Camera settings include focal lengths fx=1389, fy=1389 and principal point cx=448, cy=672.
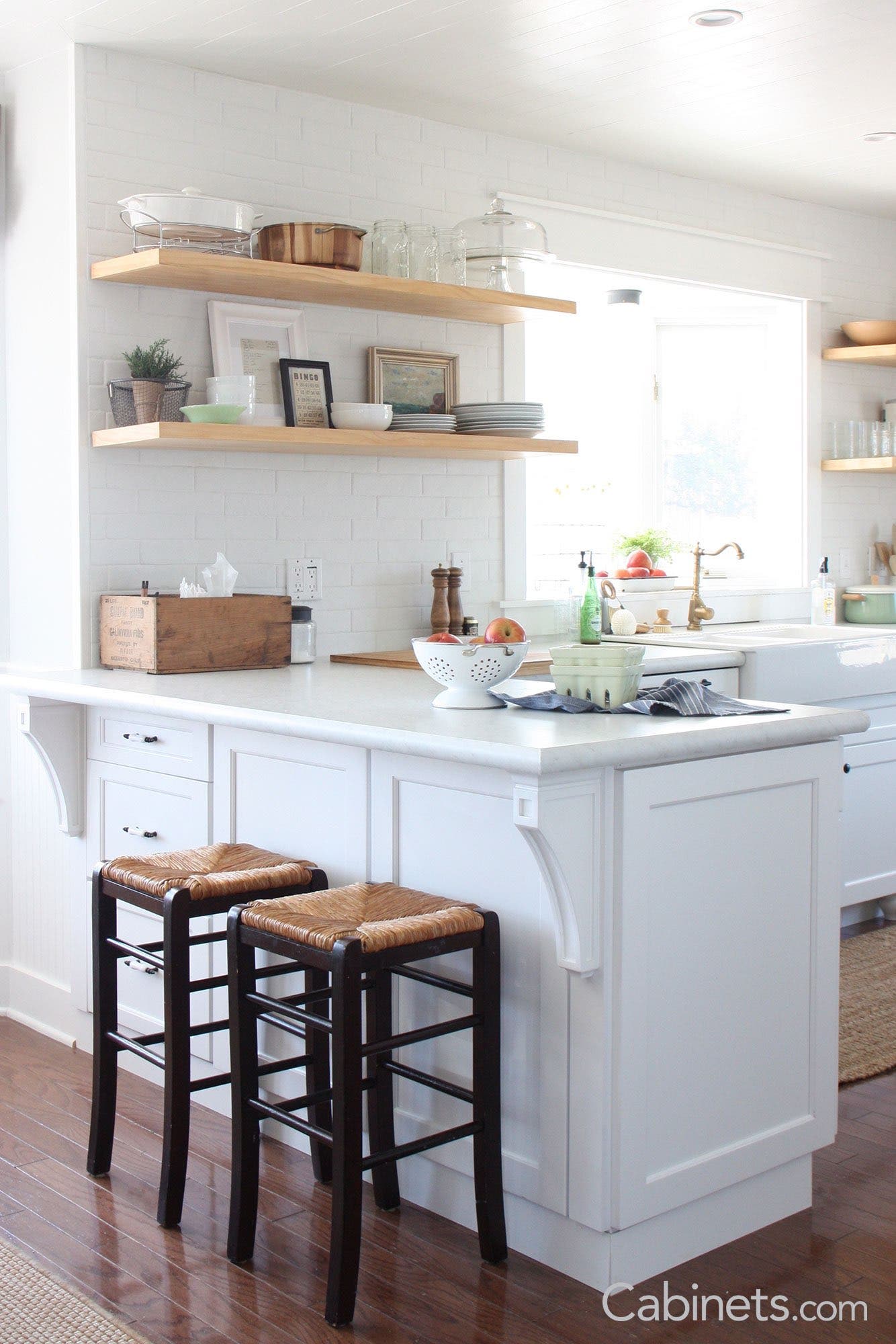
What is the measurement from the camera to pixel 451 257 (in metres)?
3.87

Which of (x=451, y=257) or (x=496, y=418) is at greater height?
(x=451, y=257)

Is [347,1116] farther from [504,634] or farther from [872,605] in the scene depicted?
[872,605]

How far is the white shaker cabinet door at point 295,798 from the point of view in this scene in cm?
270

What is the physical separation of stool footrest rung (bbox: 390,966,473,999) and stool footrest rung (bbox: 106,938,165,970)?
0.45 metres

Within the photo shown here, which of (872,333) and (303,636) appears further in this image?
(872,333)

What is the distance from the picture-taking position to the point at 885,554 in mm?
5625

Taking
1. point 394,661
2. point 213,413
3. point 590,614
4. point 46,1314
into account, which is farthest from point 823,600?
point 46,1314

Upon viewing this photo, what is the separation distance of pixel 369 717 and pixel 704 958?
72cm

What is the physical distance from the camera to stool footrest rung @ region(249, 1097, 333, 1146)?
222cm

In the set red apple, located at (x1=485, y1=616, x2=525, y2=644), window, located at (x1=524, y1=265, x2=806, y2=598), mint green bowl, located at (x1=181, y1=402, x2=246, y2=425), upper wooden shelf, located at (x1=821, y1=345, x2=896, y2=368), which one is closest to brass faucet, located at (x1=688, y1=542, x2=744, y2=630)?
window, located at (x1=524, y1=265, x2=806, y2=598)

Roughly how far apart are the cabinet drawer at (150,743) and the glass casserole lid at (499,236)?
1.71 m

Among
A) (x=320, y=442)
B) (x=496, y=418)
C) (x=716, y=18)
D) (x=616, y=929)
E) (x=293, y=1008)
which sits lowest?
(x=293, y=1008)

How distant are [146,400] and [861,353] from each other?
9.90 ft

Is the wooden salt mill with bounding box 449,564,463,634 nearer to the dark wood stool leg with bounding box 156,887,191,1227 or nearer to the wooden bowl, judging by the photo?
the dark wood stool leg with bounding box 156,887,191,1227
